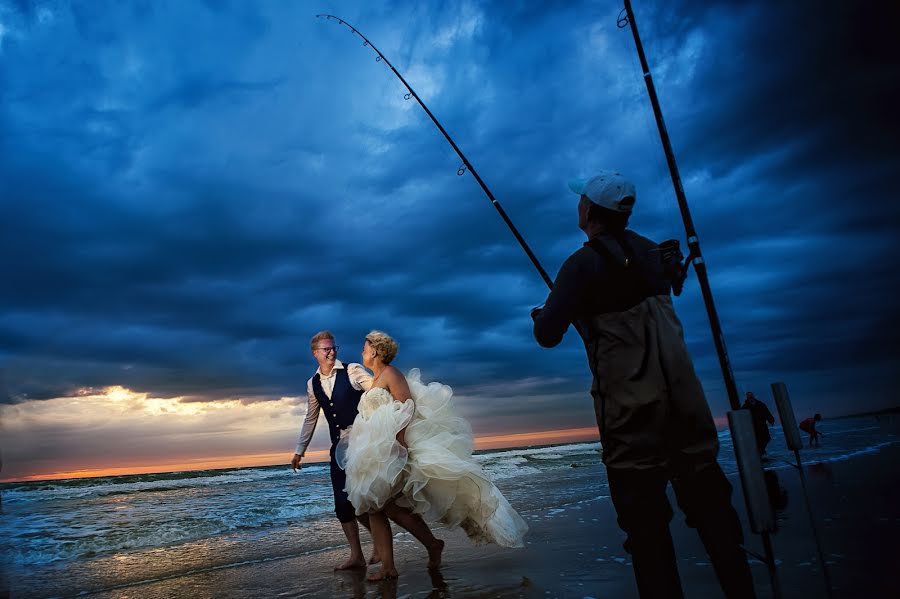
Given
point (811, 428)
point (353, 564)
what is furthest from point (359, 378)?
point (811, 428)

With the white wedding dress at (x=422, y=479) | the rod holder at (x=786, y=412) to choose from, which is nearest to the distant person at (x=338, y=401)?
the white wedding dress at (x=422, y=479)

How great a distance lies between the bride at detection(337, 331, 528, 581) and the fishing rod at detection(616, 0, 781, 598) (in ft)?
7.40

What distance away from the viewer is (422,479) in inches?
194

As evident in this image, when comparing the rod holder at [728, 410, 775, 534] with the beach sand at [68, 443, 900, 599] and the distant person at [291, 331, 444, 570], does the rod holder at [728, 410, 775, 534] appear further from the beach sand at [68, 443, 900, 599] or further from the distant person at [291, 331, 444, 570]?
the distant person at [291, 331, 444, 570]

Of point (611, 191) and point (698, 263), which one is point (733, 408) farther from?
point (611, 191)

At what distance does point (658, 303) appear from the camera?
2.53 m

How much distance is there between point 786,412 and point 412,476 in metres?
2.88

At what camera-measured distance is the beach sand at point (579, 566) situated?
3.90 meters

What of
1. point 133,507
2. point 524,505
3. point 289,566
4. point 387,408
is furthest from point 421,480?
point 133,507

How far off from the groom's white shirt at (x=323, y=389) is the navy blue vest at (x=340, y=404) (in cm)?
4

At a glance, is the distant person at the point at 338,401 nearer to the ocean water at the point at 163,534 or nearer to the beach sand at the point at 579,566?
the beach sand at the point at 579,566

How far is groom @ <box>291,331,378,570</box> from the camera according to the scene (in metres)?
5.73

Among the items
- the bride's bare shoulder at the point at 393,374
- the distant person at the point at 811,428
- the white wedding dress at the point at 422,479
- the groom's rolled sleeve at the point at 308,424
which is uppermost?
the bride's bare shoulder at the point at 393,374

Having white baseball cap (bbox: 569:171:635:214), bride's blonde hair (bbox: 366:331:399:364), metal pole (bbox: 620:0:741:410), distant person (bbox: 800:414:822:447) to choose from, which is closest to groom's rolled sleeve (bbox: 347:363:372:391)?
bride's blonde hair (bbox: 366:331:399:364)
